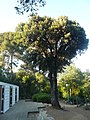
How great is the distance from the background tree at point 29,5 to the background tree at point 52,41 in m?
12.6

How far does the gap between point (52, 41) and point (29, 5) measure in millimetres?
13982

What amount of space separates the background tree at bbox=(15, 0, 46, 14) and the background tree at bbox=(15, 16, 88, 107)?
12589 millimetres

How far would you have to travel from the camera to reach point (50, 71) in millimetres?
22922

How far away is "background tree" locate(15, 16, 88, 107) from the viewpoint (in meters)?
21.2

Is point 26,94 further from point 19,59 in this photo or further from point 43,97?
point 43,97

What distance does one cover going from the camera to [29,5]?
812cm

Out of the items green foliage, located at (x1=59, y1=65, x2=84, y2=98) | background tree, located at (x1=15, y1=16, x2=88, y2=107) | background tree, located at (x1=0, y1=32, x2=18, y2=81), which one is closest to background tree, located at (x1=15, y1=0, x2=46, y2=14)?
background tree, located at (x1=15, y1=16, x2=88, y2=107)

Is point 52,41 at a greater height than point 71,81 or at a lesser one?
greater

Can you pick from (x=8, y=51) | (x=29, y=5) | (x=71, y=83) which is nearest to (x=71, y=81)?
(x=71, y=83)

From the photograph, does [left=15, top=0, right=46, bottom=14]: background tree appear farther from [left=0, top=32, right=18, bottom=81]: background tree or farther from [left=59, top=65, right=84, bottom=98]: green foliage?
[left=0, top=32, right=18, bottom=81]: background tree

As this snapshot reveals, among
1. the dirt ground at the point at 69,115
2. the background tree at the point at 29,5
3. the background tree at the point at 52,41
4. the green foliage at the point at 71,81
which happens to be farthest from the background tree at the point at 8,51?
the background tree at the point at 29,5

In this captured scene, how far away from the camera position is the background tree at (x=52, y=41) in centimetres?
2122

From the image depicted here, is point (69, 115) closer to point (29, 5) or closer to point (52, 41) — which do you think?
point (52, 41)

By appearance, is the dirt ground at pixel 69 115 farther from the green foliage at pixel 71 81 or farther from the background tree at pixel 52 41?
the green foliage at pixel 71 81
